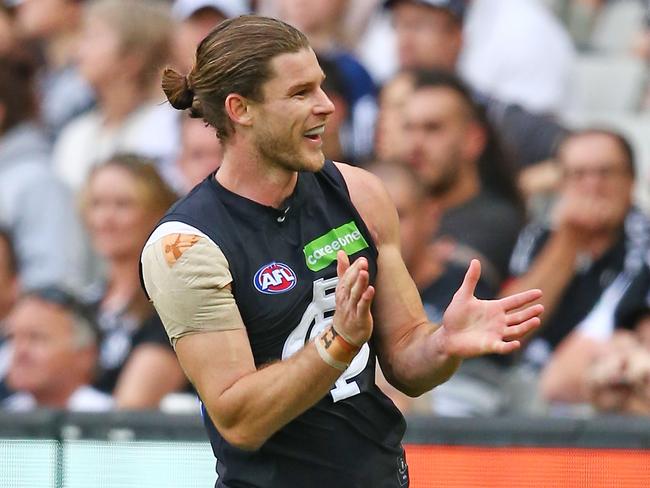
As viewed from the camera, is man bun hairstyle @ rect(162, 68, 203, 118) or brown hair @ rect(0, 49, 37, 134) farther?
brown hair @ rect(0, 49, 37, 134)

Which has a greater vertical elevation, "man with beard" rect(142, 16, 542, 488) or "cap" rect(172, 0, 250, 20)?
"man with beard" rect(142, 16, 542, 488)

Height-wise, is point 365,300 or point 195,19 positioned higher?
point 365,300

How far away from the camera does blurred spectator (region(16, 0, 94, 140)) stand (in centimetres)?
920

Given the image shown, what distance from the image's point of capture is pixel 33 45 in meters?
9.62

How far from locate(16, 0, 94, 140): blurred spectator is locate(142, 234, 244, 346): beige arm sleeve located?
5878mm

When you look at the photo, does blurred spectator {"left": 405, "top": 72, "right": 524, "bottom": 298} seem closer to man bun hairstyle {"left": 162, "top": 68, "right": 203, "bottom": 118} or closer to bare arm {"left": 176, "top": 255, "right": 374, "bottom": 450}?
man bun hairstyle {"left": 162, "top": 68, "right": 203, "bottom": 118}

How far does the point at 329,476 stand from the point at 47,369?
12.5 ft

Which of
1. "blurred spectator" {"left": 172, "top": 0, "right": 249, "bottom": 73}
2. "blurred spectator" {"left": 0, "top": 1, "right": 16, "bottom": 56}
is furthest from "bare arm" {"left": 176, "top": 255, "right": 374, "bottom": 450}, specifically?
"blurred spectator" {"left": 0, "top": 1, "right": 16, "bottom": 56}

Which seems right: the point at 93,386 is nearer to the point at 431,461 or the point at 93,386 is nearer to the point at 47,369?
the point at 47,369

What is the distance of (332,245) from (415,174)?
3.14 metres

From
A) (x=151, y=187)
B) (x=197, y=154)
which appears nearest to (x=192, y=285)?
(x=151, y=187)

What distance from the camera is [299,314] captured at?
11.3 ft

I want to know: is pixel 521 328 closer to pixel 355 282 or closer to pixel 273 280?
pixel 355 282

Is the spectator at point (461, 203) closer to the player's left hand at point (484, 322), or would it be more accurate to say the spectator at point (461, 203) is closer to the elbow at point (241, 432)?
the player's left hand at point (484, 322)
